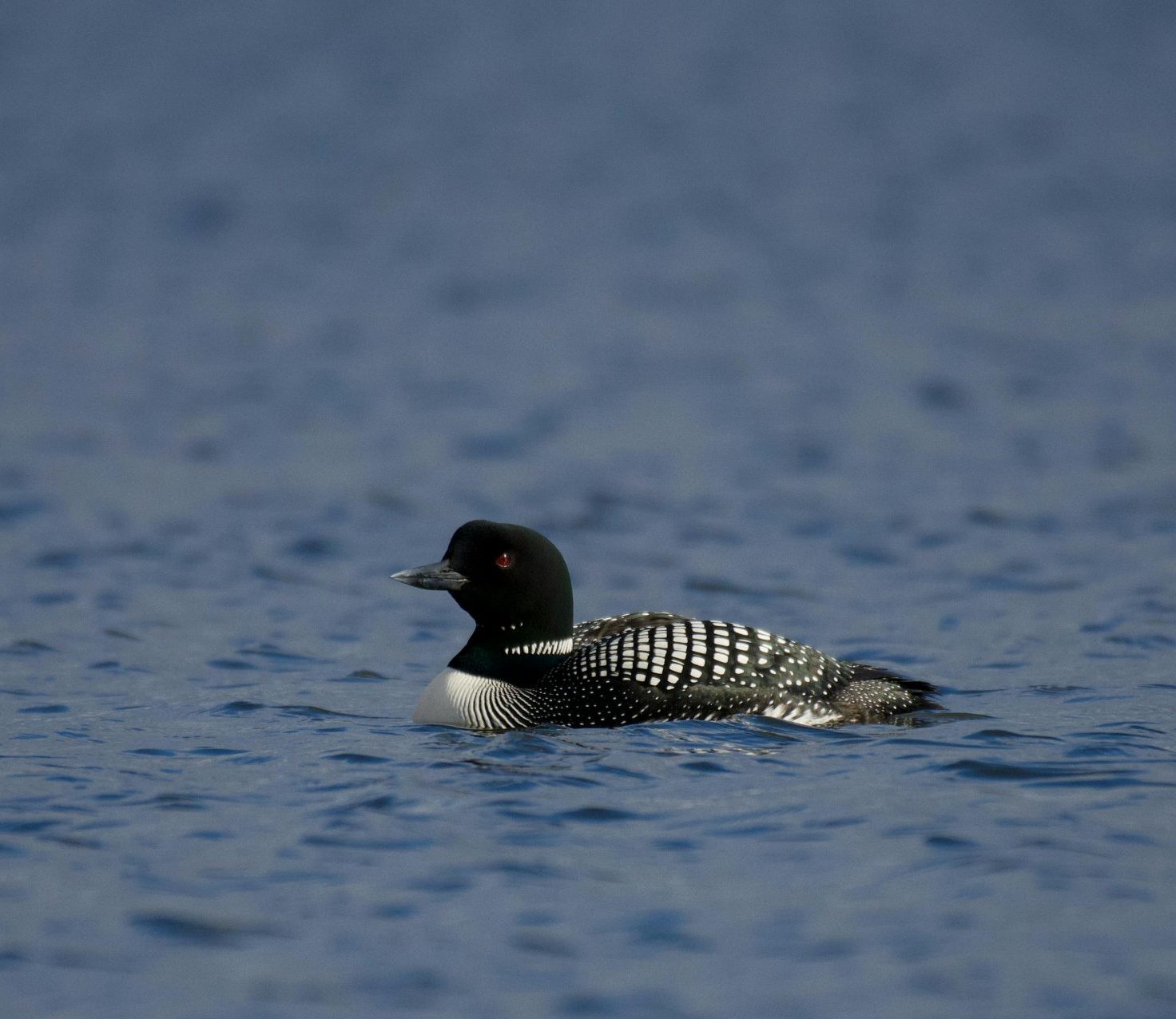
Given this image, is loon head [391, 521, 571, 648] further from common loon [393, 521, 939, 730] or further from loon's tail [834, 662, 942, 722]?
loon's tail [834, 662, 942, 722]

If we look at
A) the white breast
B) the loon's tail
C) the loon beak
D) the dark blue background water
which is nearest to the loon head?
the loon beak

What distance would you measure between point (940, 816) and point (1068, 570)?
390cm

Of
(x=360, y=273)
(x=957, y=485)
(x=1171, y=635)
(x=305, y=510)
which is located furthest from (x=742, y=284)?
(x=1171, y=635)

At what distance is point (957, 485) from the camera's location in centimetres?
1015

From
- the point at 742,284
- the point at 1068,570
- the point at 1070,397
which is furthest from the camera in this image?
the point at 742,284

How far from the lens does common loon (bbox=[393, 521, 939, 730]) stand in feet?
18.9

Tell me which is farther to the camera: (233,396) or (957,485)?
(233,396)

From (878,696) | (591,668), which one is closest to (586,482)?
(591,668)

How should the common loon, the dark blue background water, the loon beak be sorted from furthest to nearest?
the loon beak, the common loon, the dark blue background water

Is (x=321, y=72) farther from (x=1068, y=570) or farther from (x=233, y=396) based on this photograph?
(x=1068, y=570)

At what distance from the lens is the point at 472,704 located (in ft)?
19.2

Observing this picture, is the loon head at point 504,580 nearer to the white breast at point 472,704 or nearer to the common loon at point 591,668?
the common loon at point 591,668

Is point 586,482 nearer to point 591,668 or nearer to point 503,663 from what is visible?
point 503,663

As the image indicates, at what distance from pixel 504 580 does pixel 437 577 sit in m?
0.21
